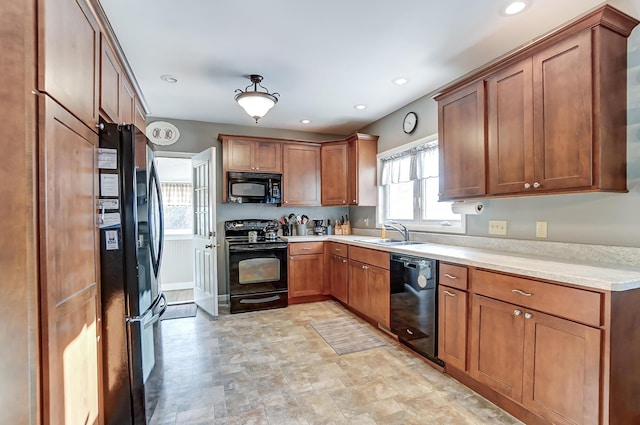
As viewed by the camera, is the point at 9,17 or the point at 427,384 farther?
the point at 427,384

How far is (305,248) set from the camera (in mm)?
4258

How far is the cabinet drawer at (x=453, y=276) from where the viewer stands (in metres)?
2.19

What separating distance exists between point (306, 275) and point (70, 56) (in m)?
3.41

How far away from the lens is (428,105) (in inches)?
133

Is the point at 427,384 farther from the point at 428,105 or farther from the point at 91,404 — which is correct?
the point at 428,105

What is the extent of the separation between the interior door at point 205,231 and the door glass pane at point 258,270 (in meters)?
0.33

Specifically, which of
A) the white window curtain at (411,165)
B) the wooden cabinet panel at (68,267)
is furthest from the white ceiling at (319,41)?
the wooden cabinet panel at (68,267)

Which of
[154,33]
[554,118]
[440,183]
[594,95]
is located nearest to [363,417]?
[440,183]

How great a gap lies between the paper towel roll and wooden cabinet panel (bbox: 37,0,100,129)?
2768mm

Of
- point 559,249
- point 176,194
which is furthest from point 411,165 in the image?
point 176,194

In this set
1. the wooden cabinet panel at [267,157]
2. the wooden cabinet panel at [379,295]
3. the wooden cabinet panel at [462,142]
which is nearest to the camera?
the wooden cabinet panel at [462,142]

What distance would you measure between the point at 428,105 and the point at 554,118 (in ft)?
5.27

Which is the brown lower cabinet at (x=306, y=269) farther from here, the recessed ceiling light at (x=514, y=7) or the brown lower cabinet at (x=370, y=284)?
the recessed ceiling light at (x=514, y=7)

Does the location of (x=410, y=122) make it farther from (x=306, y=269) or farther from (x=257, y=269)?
(x=257, y=269)
